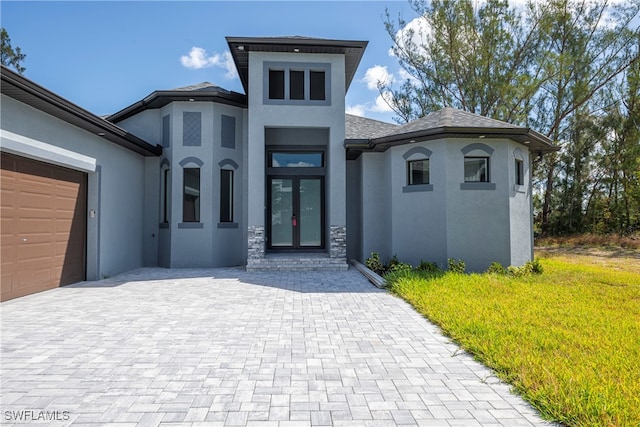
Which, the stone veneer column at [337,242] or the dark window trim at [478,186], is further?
the stone veneer column at [337,242]

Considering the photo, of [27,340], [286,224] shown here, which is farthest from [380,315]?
[286,224]

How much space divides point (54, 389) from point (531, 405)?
4238mm

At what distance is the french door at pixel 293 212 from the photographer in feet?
39.1

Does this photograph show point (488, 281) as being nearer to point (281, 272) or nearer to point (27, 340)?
point (281, 272)

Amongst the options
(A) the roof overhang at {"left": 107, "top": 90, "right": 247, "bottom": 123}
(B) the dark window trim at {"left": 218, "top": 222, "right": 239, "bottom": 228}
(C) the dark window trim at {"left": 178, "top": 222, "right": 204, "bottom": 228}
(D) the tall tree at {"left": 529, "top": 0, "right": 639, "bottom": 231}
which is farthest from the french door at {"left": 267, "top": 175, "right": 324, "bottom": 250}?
(D) the tall tree at {"left": 529, "top": 0, "right": 639, "bottom": 231}

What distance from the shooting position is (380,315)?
18.2 ft

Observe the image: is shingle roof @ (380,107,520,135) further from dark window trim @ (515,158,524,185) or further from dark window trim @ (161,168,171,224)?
dark window trim @ (161,168,171,224)

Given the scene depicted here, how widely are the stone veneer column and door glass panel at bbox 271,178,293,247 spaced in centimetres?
220

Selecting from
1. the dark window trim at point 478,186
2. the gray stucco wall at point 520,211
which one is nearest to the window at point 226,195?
the dark window trim at point 478,186

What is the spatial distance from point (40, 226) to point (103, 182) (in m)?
2.08

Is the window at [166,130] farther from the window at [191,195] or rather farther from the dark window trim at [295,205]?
the dark window trim at [295,205]

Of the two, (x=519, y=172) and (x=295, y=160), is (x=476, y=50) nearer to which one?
(x=519, y=172)

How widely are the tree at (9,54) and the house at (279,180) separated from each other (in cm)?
1496

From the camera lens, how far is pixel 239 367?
3.60 metres
